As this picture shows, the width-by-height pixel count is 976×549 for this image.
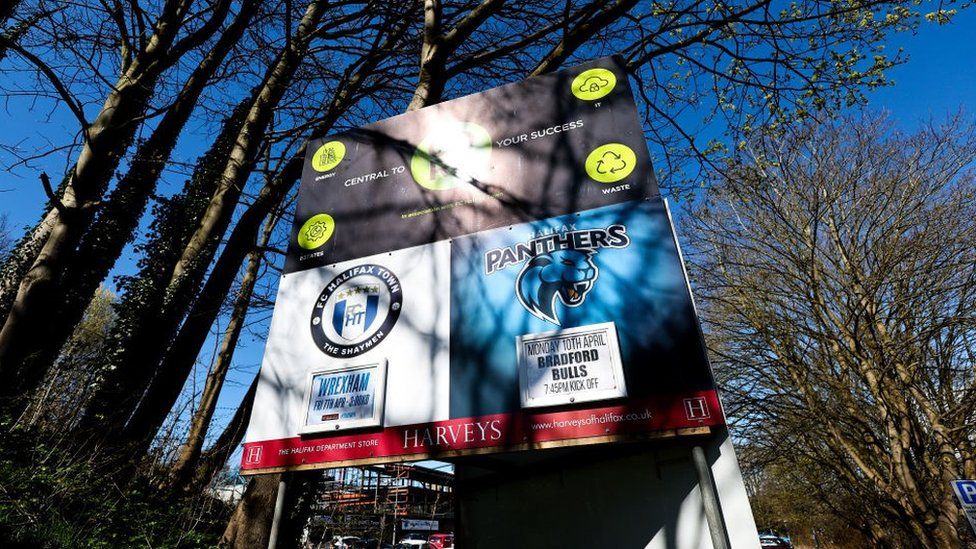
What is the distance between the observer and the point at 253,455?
3438 mm

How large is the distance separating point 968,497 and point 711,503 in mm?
7730

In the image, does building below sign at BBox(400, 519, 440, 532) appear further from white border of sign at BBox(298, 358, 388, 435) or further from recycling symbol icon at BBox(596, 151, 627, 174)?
recycling symbol icon at BBox(596, 151, 627, 174)

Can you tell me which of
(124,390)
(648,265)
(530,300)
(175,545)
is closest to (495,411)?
(530,300)

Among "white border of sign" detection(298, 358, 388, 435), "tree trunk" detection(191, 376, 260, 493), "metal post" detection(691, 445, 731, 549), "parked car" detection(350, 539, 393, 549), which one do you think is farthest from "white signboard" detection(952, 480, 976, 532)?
"parked car" detection(350, 539, 393, 549)

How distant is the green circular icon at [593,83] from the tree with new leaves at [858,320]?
6805 millimetres

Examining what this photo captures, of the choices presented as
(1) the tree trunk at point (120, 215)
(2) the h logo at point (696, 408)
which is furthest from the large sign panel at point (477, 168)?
(1) the tree trunk at point (120, 215)

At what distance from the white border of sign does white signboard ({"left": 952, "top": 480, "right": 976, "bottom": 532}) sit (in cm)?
851

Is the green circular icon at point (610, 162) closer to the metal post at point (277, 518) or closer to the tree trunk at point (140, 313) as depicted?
the metal post at point (277, 518)

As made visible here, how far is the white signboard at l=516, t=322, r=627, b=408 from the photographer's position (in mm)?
2834

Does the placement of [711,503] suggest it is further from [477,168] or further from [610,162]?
[477,168]

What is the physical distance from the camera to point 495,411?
118 inches

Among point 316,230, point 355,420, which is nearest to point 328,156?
point 316,230

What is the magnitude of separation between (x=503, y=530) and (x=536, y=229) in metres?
2.37

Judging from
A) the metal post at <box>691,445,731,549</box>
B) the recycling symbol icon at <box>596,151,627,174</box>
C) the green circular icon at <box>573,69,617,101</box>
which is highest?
the green circular icon at <box>573,69,617,101</box>
